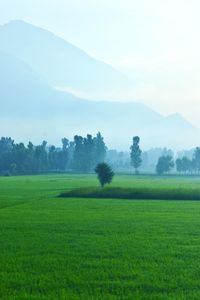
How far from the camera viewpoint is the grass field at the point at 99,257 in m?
13.8

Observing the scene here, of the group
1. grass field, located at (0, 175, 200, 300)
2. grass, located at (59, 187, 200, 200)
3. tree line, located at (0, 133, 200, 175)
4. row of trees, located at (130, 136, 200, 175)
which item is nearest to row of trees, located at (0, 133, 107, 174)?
tree line, located at (0, 133, 200, 175)

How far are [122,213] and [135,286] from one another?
2224 centimetres

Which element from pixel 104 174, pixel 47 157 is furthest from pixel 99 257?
pixel 47 157

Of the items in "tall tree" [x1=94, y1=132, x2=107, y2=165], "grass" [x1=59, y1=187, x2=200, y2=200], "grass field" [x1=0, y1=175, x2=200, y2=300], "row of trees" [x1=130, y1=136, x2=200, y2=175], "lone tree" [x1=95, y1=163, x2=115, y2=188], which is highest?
"tall tree" [x1=94, y1=132, x2=107, y2=165]

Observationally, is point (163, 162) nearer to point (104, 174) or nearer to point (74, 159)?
point (74, 159)

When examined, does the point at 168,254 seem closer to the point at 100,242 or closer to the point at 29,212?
the point at 100,242

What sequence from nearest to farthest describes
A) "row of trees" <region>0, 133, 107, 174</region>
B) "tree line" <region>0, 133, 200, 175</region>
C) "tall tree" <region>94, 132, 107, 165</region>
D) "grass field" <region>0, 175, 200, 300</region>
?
1. "grass field" <region>0, 175, 200, 300</region>
2. "tree line" <region>0, 133, 200, 175</region>
3. "row of trees" <region>0, 133, 107, 174</region>
4. "tall tree" <region>94, 132, 107, 165</region>

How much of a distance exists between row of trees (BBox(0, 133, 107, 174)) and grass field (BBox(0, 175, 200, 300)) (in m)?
104

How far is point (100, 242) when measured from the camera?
22031 millimetres

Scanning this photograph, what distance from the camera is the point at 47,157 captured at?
143125 mm

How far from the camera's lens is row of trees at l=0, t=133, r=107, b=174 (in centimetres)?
13662

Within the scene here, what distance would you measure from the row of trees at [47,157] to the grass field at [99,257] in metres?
104

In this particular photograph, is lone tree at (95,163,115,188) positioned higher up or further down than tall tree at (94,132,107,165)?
further down

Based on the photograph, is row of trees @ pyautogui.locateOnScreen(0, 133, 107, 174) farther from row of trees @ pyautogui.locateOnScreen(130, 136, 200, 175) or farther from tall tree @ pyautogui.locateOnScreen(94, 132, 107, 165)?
row of trees @ pyautogui.locateOnScreen(130, 136, 200, 175)
